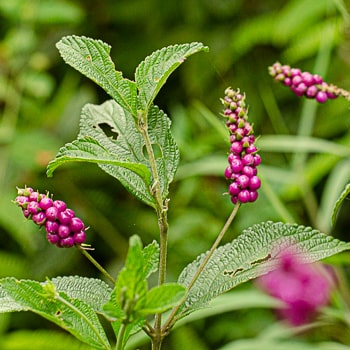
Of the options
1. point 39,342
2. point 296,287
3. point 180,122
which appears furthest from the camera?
point 180,122

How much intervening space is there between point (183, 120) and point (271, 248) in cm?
104

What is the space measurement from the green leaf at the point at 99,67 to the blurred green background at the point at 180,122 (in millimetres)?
736

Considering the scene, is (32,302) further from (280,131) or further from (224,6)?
(224,6)

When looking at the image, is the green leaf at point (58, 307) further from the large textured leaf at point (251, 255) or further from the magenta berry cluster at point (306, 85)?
the magenta berry cluster at point (306, 85)

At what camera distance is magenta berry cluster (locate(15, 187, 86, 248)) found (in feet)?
1.48

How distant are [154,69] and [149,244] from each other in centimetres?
12

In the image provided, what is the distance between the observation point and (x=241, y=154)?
1.60ft

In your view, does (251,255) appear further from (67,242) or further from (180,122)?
(180,122)

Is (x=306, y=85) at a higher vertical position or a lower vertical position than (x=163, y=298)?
higher

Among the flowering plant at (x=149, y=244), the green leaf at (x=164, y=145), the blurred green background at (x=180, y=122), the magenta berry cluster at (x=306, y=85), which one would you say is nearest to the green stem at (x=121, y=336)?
the flowering plant at (x=149, y=244)

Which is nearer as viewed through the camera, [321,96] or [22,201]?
[22,201]

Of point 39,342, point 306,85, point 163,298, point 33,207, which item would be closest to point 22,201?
point 33,207

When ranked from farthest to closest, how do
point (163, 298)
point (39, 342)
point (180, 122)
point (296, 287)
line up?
point (180, 122)
point (39, 342)
point (296, 287)
point (163, 298)

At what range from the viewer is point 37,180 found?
1.73 metres
